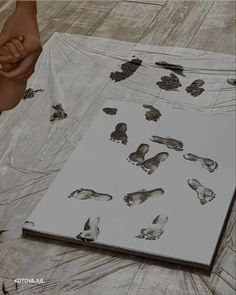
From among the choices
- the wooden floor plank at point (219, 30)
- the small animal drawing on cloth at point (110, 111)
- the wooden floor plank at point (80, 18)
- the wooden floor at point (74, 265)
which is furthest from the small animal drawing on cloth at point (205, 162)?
the wooden floor plank at point (80, 18)

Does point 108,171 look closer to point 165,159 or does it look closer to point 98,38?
point 165,159

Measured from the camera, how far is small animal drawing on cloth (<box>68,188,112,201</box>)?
43.8 inches

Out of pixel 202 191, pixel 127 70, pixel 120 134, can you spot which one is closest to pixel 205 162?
pixel 202 191

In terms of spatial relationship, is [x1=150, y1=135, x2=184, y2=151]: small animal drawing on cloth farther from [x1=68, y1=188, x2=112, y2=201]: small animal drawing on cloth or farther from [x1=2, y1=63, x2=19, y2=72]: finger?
[x1=2, y1=63, x2=19, y2=72]: finger

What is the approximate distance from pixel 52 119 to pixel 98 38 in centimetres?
39

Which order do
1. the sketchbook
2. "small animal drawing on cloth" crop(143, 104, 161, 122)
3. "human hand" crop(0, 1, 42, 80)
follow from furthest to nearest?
"small animal drawing on cloth" crop(143, 104, 161, 122) < the sketchbook < "human hand" crop(0, 1, 42, 80)

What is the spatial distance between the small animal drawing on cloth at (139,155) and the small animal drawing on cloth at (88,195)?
0.34ft

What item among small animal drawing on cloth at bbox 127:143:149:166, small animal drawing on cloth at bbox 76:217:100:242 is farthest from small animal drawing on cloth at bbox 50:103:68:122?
small animal drawing on cloth at bbox 76:217:100:242

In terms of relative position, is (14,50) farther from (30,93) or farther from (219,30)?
(219,30)

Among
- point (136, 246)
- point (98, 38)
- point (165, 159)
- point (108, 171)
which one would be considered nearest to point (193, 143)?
point (165, 159)

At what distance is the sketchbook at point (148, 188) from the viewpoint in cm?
103

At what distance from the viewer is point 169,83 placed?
144 centimetres

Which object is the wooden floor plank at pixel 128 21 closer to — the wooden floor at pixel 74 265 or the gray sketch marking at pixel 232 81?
the gray sketch marking at pixel 232 81

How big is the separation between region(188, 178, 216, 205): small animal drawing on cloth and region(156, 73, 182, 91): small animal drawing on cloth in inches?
13.6
